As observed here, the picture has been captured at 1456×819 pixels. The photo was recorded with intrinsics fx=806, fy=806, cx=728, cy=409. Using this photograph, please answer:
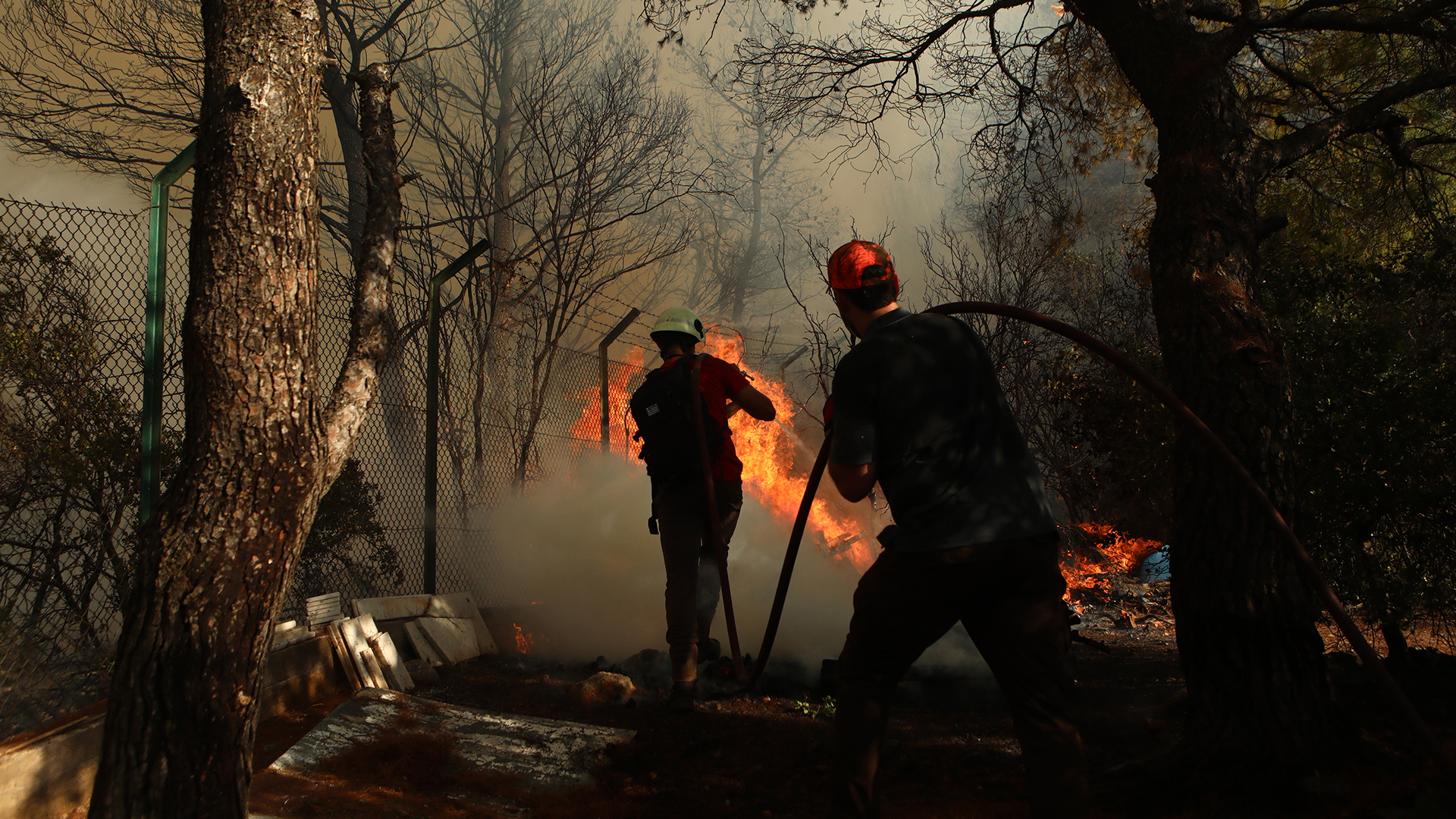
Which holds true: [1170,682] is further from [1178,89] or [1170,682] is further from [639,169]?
[639,169]

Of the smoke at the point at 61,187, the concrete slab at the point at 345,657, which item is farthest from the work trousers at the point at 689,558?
the smoke at the point at 61,187

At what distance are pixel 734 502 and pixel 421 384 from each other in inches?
186

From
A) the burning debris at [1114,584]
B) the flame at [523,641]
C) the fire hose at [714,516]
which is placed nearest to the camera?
the fire hose at [714,516]

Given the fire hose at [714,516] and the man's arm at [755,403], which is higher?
the man's arm at [755,403]

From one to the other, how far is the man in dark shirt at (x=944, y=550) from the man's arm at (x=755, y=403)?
2.08 m

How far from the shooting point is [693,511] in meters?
4.51

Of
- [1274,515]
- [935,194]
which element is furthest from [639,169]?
[935,194]

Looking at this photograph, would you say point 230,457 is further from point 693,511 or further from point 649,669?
point 649,669

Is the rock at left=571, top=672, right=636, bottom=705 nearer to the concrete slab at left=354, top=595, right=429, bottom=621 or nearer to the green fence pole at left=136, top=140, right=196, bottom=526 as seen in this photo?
the concrete slab at left=354, top=595, right=429, bottom=621

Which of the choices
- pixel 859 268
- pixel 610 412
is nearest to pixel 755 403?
pixel 859 268

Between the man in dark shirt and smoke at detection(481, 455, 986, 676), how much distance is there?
3294mm

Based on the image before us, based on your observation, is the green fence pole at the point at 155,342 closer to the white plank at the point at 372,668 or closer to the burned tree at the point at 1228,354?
the white plank at the point at 372,668

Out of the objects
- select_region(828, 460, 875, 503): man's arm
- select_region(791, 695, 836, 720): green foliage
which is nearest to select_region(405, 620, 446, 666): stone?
select_region(791, 695, 836, 720): green foliage

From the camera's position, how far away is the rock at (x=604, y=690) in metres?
4.45
